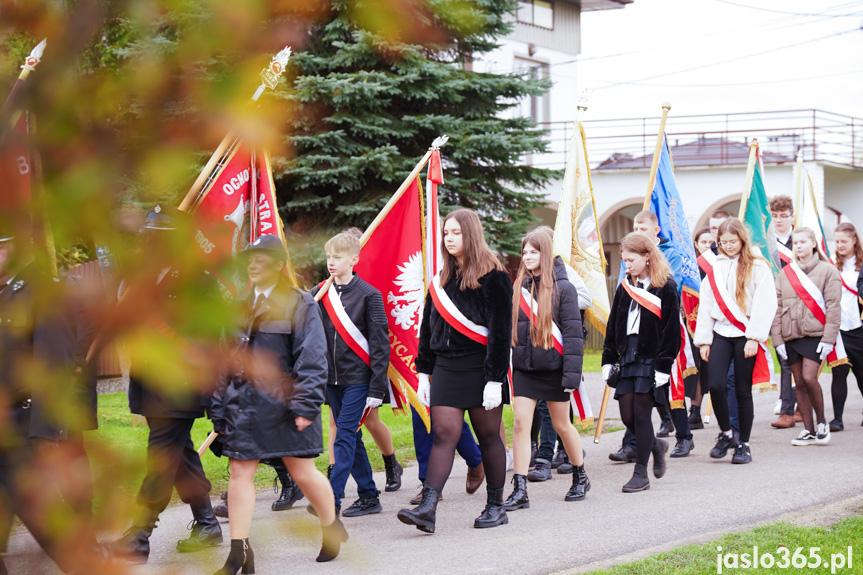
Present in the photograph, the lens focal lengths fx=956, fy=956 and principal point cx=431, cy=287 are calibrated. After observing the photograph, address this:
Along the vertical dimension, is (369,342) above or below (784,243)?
below

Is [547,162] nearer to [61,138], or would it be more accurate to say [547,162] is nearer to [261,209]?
[261,209]

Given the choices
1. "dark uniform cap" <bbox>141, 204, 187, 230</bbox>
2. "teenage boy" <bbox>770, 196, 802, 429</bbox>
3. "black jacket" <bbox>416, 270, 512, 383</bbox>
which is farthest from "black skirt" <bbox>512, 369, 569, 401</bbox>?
"dark uniform cap" <bbox>141, 204, 187, 230</bbox>

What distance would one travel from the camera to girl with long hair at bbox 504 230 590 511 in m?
6.73

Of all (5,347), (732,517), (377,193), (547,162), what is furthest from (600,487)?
(547,162)

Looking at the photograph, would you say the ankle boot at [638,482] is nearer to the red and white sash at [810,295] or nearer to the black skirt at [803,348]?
the black skirt at [803,348]

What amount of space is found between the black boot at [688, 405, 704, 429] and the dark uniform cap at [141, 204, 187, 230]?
9307 mm

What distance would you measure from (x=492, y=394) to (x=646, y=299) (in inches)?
72.6

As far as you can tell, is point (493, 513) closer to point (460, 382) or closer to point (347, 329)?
point (460, 382)

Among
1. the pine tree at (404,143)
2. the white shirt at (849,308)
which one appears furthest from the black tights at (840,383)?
the pine tree at (404,143)

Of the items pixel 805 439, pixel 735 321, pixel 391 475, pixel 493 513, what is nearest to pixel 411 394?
pixel 391 475

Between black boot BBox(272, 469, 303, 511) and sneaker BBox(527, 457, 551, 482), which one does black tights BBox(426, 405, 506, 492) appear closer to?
black boot BBox(272, 469, 303, 511)

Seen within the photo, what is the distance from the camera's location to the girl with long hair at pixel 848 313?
30.7 feet

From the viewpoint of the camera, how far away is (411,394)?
24.0 feet

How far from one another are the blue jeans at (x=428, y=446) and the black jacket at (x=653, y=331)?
1.19 m
